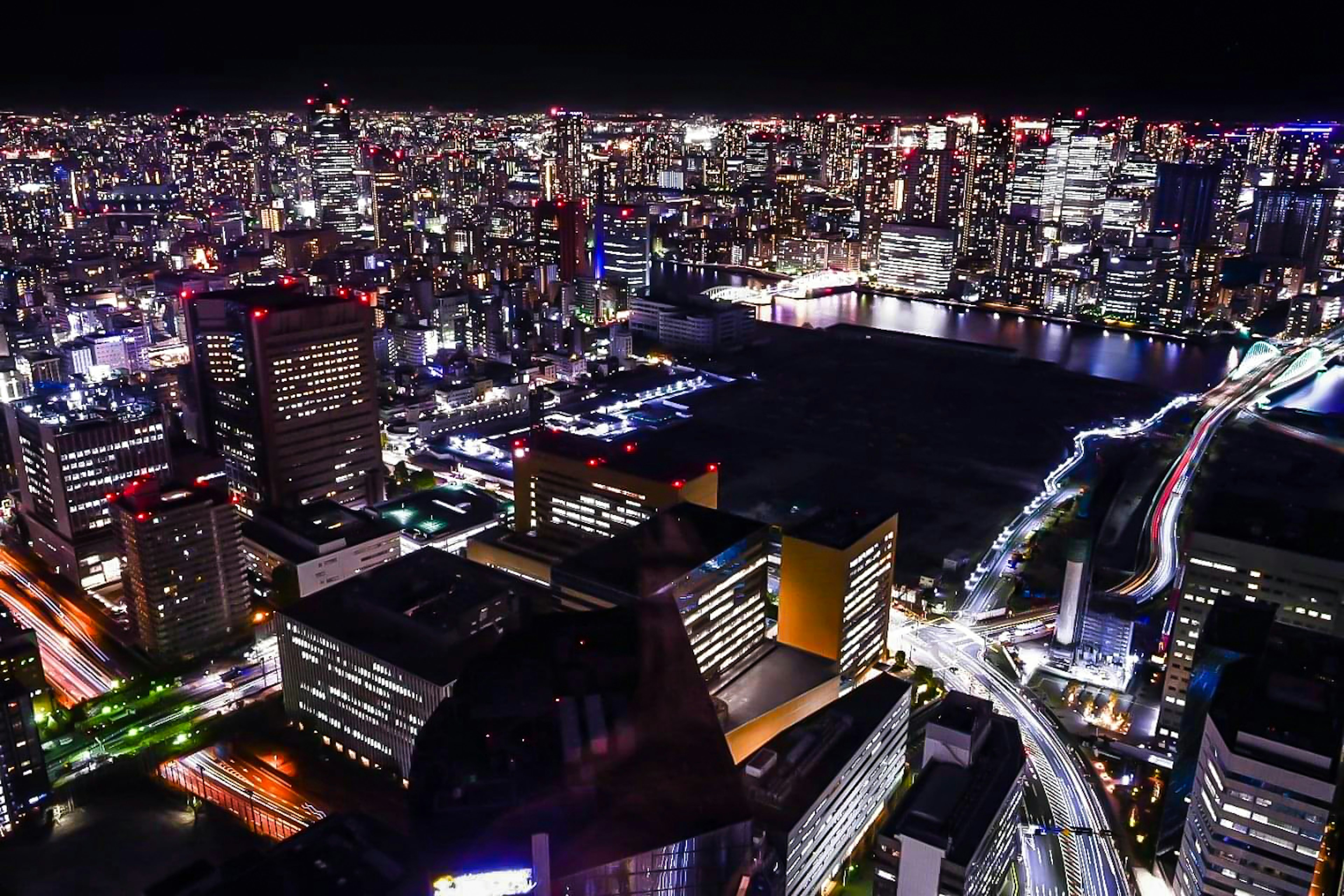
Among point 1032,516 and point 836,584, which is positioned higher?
point 836,584

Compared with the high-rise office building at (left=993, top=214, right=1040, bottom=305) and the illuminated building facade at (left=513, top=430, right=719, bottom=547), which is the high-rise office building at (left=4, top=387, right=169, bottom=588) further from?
the high-rise office building at (left=993, top=214, right=1040, bottom=305)

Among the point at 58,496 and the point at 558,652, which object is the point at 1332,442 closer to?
the point at 558,652

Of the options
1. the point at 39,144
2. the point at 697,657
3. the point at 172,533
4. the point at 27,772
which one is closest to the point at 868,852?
the point at 697,657

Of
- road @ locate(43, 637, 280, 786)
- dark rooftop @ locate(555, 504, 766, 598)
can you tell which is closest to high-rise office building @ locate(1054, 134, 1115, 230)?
dark rooftop @ locate(555, 504, 766, 598)

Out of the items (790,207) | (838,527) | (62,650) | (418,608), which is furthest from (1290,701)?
(790,207)

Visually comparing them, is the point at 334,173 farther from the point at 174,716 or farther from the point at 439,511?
the point at 174,716

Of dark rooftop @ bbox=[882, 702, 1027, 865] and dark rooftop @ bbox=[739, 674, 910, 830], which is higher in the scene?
dark rooftop @ bbox=[882, 702, 1027, 865]
